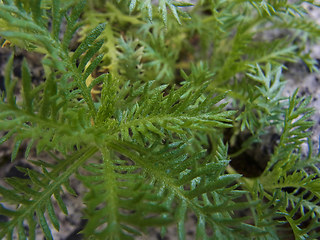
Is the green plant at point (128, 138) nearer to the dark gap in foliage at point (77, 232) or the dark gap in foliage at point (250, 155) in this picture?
the dark gap in foliage at point (250, 155)

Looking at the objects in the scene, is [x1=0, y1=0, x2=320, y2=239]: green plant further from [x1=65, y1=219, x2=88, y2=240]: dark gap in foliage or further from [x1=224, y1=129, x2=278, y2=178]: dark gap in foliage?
[x1=65, y1=219, x2=88, y2=240]: dark gap in foliage

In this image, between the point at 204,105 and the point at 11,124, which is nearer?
the point at 11,124

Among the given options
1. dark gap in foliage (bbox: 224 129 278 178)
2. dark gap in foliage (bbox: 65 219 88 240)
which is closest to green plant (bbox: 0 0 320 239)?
dark gap in foliage (bbox: 224 129 278 178)

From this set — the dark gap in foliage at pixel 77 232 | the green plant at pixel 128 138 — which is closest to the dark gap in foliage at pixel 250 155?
the green plant at pixel 128 138

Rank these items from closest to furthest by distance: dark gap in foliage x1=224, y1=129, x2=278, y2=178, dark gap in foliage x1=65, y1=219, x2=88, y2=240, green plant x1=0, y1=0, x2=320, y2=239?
green plant x1=0, y1=0, x2=320, y2=239, dark gap in foliage x1=65, y1=219, x2=88, y2=240, dark gap in foliage x1=224, y1=129, x2=278, y2=178

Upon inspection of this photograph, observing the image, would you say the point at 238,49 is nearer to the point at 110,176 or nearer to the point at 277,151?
the point at 277,151

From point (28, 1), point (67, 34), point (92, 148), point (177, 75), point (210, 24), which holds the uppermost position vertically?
point (28, 1)

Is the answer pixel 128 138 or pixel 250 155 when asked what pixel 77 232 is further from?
pixel 250 155

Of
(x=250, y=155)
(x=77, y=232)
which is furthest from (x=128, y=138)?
(x=250, y=155)

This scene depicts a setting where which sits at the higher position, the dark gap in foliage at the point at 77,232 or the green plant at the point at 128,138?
the green plant at the point at 128,138

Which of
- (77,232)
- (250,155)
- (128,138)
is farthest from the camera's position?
(250,155)

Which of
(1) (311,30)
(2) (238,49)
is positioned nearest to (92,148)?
(2) (238,49)
